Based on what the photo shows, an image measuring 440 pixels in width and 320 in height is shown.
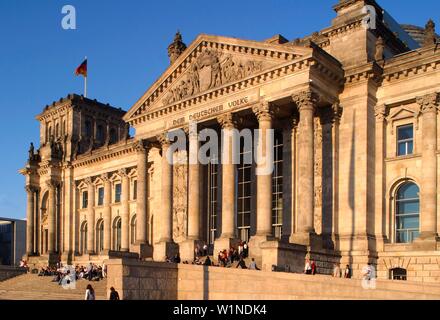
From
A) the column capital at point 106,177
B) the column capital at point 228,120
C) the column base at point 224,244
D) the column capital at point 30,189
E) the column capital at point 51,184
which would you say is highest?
the column capital at point 228,120

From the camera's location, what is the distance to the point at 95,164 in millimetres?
61875

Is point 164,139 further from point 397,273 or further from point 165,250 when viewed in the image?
point 397,273

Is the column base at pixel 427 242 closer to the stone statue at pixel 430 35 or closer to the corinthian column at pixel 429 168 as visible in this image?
the corinthian column at pixel 429 168

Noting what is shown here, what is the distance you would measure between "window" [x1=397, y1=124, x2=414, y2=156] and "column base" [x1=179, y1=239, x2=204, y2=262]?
567 inches

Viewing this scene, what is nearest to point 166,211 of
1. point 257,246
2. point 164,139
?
point 164,139

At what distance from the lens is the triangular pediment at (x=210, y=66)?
116 ft

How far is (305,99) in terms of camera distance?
109 ft

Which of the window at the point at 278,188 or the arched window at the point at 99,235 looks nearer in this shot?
the window at the point at 278,188

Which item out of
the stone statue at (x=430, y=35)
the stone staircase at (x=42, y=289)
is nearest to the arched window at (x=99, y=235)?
the stone staircase at (x=42, y=289)

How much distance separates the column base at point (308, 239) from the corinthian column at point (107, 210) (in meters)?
31.4

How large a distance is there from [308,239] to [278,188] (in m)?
8.26

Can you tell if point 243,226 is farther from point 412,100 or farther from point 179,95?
point 412,100

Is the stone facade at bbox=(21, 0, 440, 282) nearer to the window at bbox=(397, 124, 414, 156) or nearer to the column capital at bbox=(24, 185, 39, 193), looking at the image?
the window at bbox=(397, 124, 414, 156)
